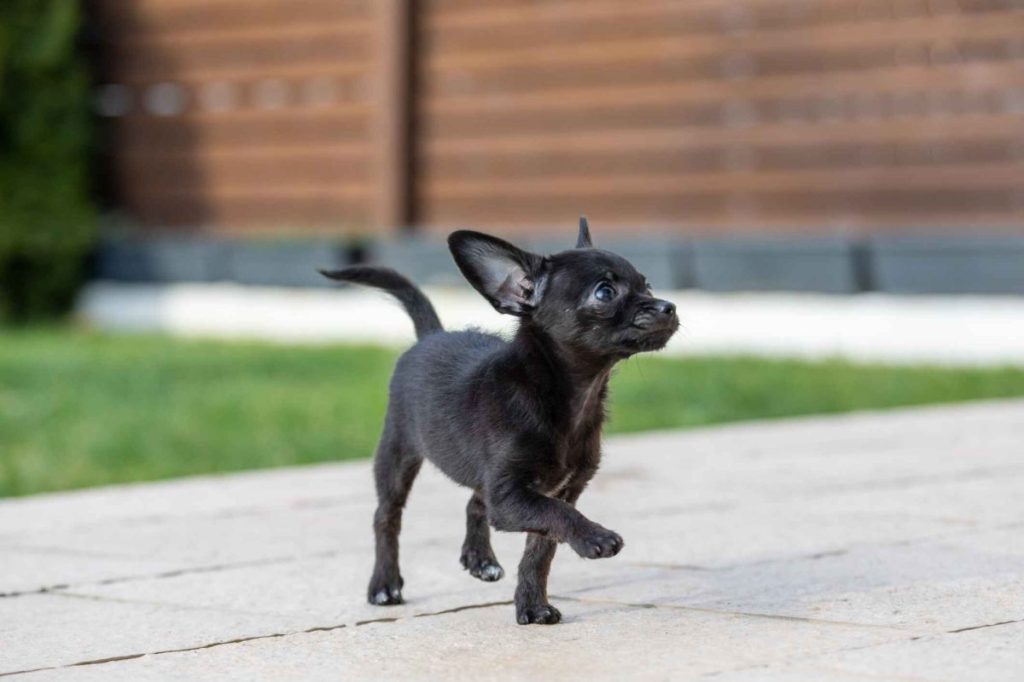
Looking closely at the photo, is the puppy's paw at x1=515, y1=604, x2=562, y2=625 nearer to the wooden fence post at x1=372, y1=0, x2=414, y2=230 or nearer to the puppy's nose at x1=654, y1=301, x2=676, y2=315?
the puppy's nose at x1=654, y1=301, x2=676, y2=315

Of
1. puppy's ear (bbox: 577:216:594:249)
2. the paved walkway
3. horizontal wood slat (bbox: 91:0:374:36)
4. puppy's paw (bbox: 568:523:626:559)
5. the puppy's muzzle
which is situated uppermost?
horizontal wood slat (bbox: 91:0:374:36)

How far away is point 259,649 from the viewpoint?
338 cm

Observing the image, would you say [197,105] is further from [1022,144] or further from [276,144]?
[1022,144]

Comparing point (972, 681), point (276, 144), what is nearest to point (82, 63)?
point (276, 144)

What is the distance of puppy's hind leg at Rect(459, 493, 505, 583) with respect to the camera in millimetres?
3980

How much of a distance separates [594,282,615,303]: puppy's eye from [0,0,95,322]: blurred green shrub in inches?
441

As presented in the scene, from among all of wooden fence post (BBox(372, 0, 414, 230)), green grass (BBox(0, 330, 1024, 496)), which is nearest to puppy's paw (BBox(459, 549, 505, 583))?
green grass (BBox(0, 330, 1024, 496))

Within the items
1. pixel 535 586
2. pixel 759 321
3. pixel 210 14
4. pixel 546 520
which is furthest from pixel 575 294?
pixel 210 14

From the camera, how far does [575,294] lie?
11.6ft

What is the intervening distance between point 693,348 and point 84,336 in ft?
16.6

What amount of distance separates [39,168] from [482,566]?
11276 millimetres

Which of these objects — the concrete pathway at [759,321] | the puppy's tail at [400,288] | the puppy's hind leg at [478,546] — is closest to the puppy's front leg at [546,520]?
the puppy's hind leg at [478,546]

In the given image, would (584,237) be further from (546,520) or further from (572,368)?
(546,520)

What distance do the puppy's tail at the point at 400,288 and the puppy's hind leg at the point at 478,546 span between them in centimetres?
52
